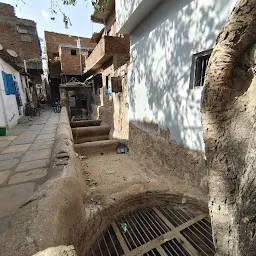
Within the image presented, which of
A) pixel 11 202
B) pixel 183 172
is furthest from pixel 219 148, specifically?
pixel 11 202

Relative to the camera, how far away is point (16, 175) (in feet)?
8.59

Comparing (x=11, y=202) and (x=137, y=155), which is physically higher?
(x=11, y=202)

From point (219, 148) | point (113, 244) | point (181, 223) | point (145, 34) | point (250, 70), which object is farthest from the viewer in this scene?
point (145, 34)

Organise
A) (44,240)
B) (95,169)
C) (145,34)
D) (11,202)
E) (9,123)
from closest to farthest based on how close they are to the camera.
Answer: (44,240) < (11,202) < (145,34) < (95,169) < (9,123)

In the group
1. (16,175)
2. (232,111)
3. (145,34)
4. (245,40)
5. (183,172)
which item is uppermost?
(145,34)

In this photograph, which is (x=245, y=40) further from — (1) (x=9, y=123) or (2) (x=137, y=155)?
(1) (x=9, y=123)

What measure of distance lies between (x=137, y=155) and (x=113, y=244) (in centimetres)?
318

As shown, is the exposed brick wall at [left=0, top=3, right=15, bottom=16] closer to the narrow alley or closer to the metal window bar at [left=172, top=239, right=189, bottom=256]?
the narrow alley

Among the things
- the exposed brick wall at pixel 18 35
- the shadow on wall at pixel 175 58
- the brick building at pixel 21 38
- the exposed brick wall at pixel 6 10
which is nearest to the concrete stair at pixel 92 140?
Result: the shadow on wall at pixel 175 58

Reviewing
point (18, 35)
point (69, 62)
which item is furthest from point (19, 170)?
point (18, 35)

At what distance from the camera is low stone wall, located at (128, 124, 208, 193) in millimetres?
2904

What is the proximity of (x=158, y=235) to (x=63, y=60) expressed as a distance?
60.7 feet

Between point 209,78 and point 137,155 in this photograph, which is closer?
point 209,78

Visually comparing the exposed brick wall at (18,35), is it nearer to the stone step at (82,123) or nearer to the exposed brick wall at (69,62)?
the exposed brick wall at (69,62)
